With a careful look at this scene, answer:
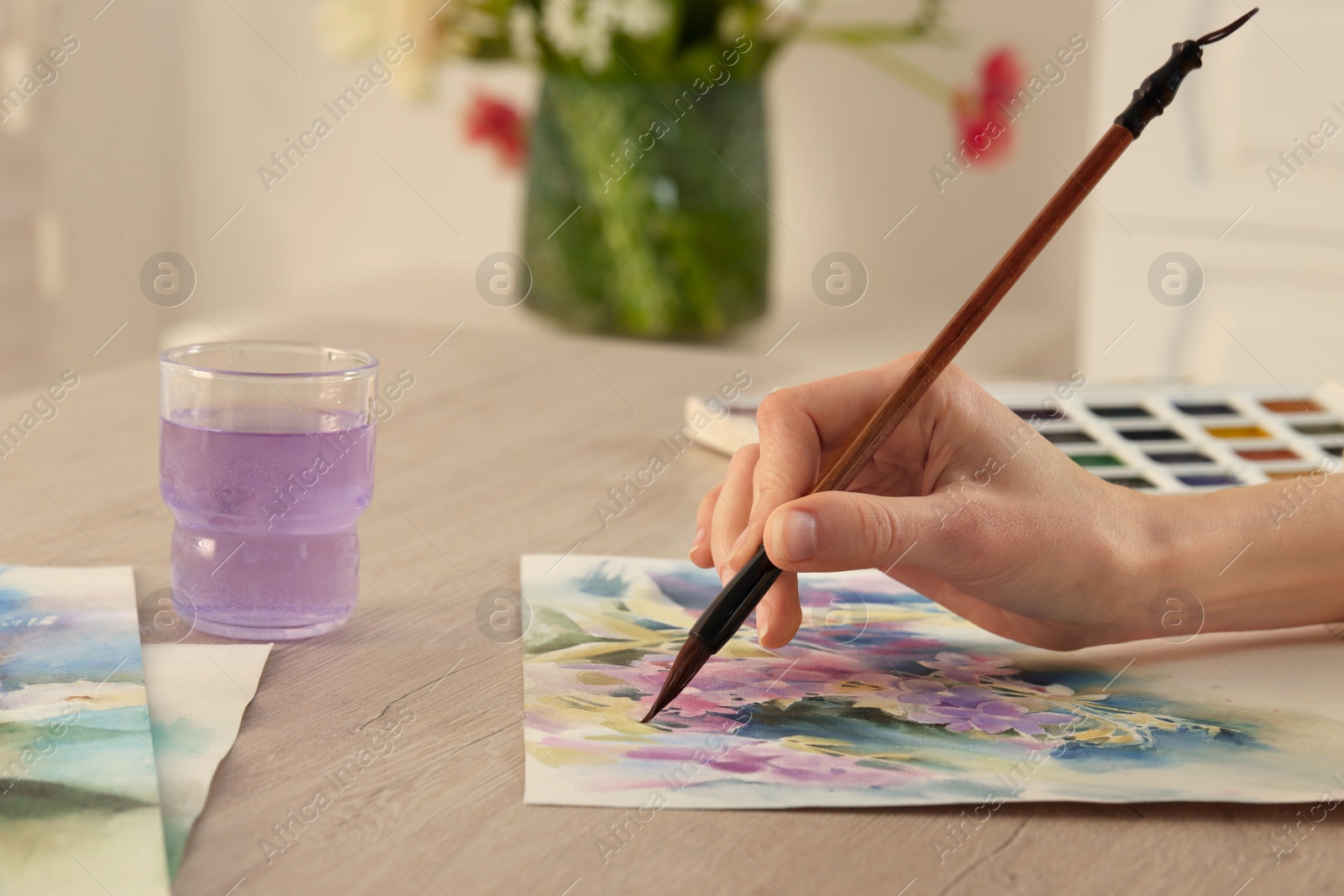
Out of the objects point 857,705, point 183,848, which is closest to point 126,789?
point 183,848

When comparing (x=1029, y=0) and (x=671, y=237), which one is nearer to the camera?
(x=671, y=237)

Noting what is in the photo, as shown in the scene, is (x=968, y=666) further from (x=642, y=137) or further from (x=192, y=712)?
(x=642, y=137)

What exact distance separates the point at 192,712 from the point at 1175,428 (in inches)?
29.1

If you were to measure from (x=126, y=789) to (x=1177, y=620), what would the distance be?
51 centimetres

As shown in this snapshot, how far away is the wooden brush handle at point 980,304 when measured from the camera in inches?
21.0

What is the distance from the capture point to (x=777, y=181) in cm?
234

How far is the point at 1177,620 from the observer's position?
0.68 meters

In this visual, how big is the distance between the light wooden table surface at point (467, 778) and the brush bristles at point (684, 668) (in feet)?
0.22

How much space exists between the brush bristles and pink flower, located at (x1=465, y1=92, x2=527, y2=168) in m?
1.85

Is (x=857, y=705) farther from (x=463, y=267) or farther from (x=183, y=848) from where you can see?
(x=463, y=267)

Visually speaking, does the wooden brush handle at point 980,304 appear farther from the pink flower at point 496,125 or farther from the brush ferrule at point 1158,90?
the pink flower at point 496,125

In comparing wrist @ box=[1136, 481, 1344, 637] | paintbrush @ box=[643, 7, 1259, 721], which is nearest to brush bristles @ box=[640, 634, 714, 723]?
paintbrush @ box=[643, 7, 1259, 721]

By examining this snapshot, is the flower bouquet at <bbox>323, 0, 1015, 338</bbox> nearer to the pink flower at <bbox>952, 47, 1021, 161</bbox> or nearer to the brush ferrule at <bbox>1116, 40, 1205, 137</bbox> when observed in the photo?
the pink flower at <bbox>952, 47, 1021, 161</bbox>

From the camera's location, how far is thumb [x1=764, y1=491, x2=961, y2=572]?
1.84ft
